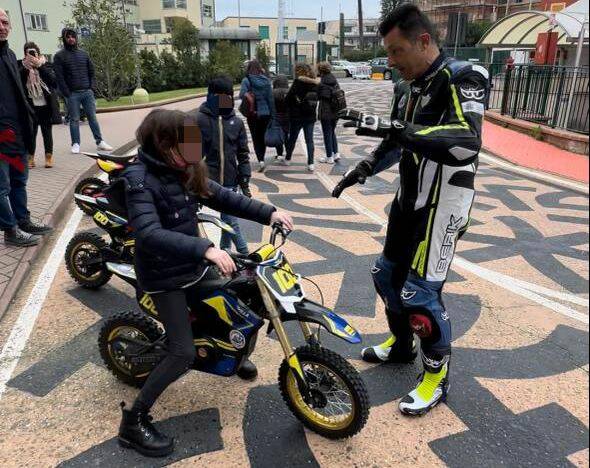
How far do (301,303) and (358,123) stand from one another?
96 cm

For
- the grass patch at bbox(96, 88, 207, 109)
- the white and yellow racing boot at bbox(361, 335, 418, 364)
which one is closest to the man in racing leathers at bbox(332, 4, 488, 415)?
the white and yellow racing boot at bbox(361, 335, 418, 364)

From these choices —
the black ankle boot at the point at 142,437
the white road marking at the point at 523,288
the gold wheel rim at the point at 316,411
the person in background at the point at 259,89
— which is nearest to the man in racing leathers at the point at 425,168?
the gold wheel rim at the point at 316,411

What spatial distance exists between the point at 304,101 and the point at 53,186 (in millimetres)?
4508

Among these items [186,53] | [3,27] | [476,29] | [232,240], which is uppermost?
[476,29]

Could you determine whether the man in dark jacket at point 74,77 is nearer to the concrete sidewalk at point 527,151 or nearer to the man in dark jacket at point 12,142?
the man in dark jacket at point 12,142

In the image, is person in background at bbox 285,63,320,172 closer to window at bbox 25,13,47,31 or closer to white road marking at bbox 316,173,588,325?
white road marking at bbox 316,173,588,325

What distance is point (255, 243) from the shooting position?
230 inches

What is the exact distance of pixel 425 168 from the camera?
8.89ft

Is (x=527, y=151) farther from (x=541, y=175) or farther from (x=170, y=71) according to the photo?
(x=170, y=71)

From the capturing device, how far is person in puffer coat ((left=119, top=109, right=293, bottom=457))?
96.0 inches

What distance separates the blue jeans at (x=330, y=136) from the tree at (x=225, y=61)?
2458cm

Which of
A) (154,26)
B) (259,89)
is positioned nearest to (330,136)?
(259,89)

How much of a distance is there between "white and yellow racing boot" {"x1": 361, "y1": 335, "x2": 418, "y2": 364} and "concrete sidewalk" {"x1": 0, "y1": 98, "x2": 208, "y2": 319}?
290 centimetres

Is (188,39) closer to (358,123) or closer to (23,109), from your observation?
(23,109)
